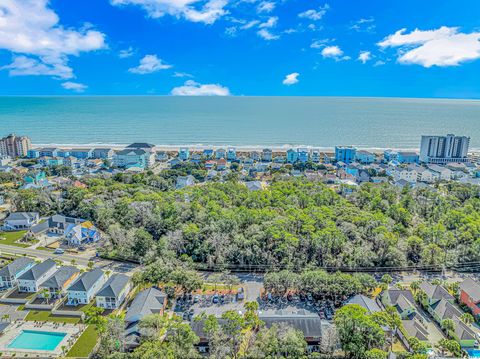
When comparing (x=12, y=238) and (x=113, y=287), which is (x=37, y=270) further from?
(x=12, y=238)

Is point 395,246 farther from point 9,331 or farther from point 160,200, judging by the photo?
point 9,331

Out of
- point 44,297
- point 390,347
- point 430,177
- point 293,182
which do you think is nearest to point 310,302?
point 390,347

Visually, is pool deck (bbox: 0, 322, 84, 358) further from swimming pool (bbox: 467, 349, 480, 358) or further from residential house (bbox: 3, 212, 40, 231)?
swimming pool (bbox: 467, 349, 480, 358)

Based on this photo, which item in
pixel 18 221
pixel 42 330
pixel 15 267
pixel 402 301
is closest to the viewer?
pixel 42 330

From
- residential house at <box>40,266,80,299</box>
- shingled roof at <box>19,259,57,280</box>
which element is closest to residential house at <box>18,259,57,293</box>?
shingled roof at <box>19,259,57,280</box>

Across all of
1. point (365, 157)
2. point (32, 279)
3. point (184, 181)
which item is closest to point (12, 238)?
point (32, 279)

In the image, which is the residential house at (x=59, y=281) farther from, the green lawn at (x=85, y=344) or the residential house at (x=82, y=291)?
the green lawn at (x=85, y=344)
